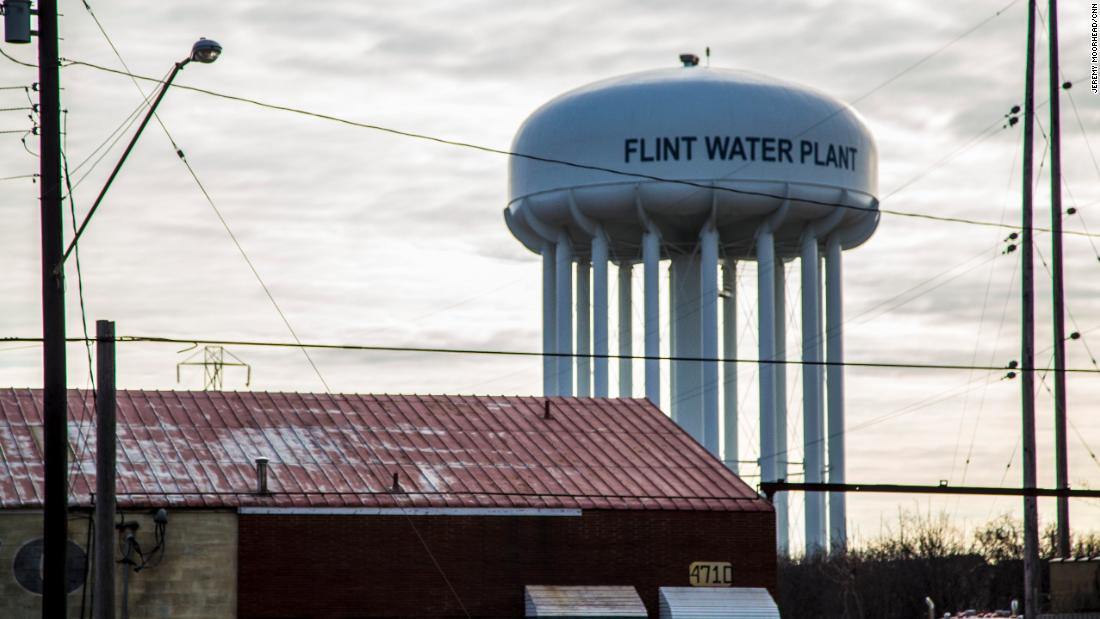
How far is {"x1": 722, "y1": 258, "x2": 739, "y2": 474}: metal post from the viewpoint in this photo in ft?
176

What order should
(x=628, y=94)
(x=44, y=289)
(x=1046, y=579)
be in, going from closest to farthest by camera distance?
(x=44, y=289)
(x=1046, y=579)
(x=628, y=94)

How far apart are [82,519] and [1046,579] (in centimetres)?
1913

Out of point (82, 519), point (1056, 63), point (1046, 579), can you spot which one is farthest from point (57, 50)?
point (1046, 579)

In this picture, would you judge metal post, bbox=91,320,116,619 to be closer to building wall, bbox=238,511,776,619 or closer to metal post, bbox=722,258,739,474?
building wall, bbox=238,511,776,619

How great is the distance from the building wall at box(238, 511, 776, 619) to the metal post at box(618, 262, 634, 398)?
1905 cm

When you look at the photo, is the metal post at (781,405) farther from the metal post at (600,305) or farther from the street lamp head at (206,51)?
the street lamp head at (206,51)

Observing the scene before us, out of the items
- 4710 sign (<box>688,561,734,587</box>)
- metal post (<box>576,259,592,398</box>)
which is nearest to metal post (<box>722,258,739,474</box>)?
metal post (<box>576,259,592,398</box>)

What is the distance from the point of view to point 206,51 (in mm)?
20969

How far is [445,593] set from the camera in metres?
31.4

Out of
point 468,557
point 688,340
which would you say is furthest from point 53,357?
point 688,340

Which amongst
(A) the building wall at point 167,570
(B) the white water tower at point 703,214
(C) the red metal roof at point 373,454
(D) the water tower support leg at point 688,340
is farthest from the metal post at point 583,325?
(A) the building wall at point 167,570

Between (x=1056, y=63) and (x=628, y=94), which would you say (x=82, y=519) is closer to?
(x=1056, y=63)

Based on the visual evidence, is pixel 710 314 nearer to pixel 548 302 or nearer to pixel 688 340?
pixel 688 340

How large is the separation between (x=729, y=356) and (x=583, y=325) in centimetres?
488
